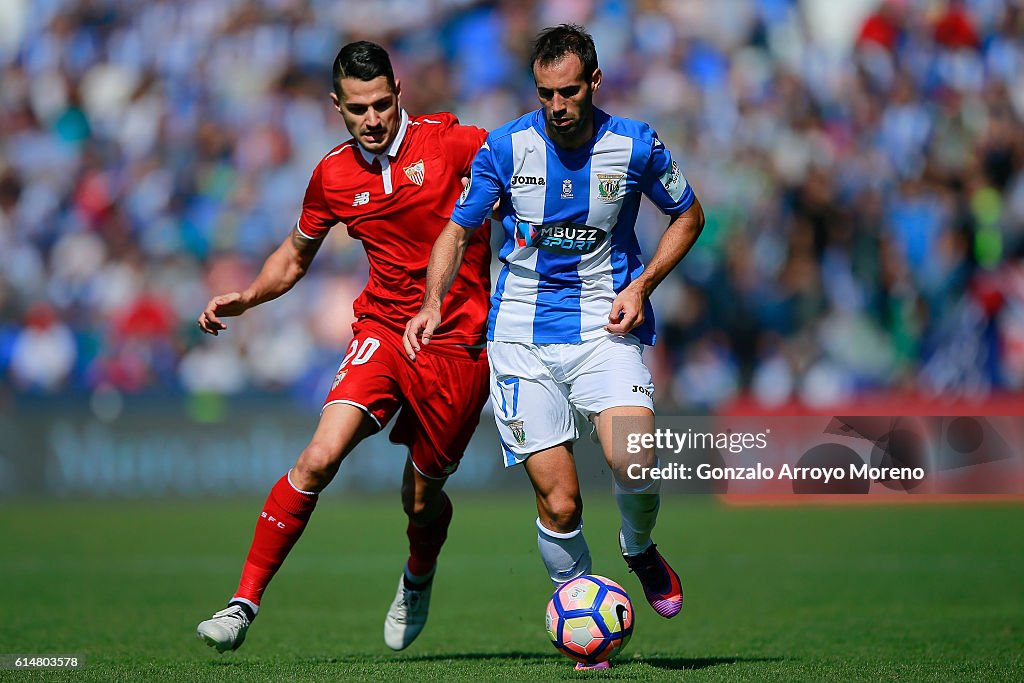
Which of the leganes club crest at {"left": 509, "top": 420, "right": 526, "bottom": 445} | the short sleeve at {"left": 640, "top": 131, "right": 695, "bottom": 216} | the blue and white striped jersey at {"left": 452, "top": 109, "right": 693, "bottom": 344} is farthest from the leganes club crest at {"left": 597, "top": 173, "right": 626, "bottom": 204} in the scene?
the leganes club crest at {"left": 509, "top": 420, "right": 526, "bottom": 445}

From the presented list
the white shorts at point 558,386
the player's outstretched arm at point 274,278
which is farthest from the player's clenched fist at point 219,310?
the white shorts at point 558,386

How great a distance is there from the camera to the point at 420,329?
6242 millimetres

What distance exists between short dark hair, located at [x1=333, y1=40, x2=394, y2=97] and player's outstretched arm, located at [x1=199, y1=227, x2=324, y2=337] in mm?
949

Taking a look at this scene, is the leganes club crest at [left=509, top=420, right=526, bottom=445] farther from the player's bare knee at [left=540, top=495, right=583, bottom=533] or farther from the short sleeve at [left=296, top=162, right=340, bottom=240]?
the short sleeve at [left=296, top=162, right=340, bottom=240]

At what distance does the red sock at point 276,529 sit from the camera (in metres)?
6.69

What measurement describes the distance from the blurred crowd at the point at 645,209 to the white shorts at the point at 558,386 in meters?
7.83

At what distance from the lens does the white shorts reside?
21.0 feet

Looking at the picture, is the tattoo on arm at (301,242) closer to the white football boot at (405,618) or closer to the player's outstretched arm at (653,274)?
the player's outstretched arm at (653,274)

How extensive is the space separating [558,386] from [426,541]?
1.53 m

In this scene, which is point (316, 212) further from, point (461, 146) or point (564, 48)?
point (564, 48)

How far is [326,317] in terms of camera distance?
16531mm

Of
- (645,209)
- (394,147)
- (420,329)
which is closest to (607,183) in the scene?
(420,329)

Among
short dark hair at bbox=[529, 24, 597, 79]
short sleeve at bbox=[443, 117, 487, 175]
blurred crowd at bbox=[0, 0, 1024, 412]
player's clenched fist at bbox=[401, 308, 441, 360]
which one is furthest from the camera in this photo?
blurred crowd at bbox=[0, 0, 1024, 412]

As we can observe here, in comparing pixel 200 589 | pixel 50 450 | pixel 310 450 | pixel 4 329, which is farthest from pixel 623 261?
pixel 4 329
